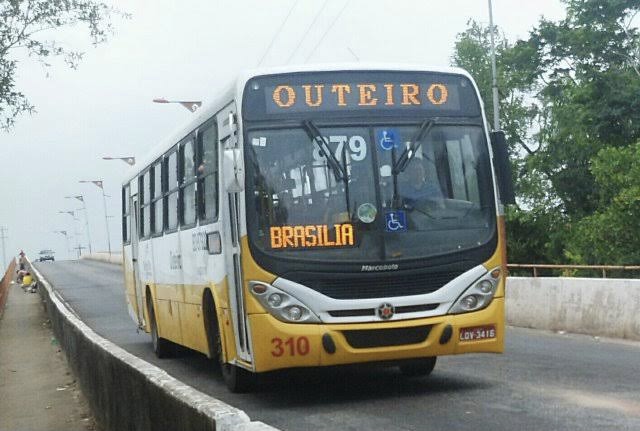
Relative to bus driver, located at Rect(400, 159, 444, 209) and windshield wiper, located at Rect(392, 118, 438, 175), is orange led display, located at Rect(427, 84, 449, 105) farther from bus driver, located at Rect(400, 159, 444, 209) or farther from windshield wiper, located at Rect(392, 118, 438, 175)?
bus driver, located at Rect(400, 159, 444, 209)

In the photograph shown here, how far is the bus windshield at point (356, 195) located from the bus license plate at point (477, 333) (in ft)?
2.43

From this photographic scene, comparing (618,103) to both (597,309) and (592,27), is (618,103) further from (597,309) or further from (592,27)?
(597,309)

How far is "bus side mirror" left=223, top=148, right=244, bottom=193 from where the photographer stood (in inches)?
406

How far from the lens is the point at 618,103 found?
162 feet

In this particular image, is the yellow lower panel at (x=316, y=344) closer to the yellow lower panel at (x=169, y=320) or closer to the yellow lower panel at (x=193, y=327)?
the yellow lower panel at (x=193, y=327)

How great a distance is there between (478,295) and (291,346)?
1.77m

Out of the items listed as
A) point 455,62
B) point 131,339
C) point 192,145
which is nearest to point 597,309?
point 192,145

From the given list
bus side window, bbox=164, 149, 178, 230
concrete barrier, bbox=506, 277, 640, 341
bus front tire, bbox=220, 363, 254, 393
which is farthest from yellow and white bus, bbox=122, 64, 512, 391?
concrete barrier, bbox=506, 277, 640, 341

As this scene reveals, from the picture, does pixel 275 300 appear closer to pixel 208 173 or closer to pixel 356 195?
pixel 356 195

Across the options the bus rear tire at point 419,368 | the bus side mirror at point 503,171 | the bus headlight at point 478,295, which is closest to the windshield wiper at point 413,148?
the bus side mirror at point 503,171

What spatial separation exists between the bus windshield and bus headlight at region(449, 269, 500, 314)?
0.34 metres

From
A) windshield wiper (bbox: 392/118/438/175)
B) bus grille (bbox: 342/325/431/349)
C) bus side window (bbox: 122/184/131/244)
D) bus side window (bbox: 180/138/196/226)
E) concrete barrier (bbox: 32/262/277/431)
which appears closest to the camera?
concrete barrier (bbox: 32/262/277/431)

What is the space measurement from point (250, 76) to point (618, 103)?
1599 inches

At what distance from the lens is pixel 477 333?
35.2 feet
